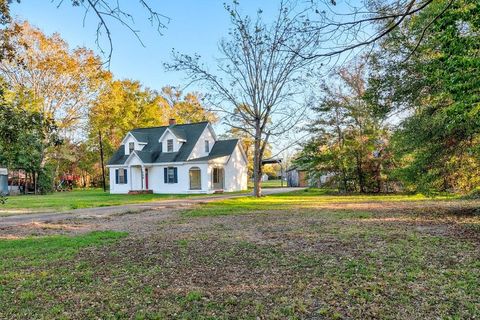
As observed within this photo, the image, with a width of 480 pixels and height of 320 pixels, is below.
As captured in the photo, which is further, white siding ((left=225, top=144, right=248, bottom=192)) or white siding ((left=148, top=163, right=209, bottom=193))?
white siding ((left=225, top=144, right=248, bottom=192))

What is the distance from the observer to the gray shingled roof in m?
27.8

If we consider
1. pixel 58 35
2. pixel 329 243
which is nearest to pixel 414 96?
pixel 329 243

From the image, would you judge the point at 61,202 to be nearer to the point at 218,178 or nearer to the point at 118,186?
the point at 118,186

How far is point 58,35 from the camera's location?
30.1 metres

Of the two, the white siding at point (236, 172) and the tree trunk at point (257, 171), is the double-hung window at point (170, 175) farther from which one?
the tree trunk at point (257, 171)

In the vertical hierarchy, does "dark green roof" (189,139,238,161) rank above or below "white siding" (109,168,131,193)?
above

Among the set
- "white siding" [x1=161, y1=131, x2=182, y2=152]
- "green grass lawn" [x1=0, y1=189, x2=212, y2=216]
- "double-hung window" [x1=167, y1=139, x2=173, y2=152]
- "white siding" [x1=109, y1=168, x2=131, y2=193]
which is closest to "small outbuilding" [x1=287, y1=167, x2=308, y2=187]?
"white siding" [x1=161, y1=131, x2=182, y2=152]

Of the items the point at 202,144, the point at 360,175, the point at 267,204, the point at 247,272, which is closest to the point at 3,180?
the point at 202,144

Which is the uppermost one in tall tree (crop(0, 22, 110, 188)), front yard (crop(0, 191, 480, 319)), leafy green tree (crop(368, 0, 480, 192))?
tall tree (crop(0, 22, 110, 188))

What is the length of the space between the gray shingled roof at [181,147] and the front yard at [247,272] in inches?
736

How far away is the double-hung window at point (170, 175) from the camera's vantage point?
2755 centimetres

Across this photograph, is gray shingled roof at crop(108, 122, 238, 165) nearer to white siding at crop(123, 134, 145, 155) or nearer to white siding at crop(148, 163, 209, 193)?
white siding at crop(123, 134, 145, 155)

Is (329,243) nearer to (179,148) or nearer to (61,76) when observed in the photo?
(179,148)

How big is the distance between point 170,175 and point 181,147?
2.42m
